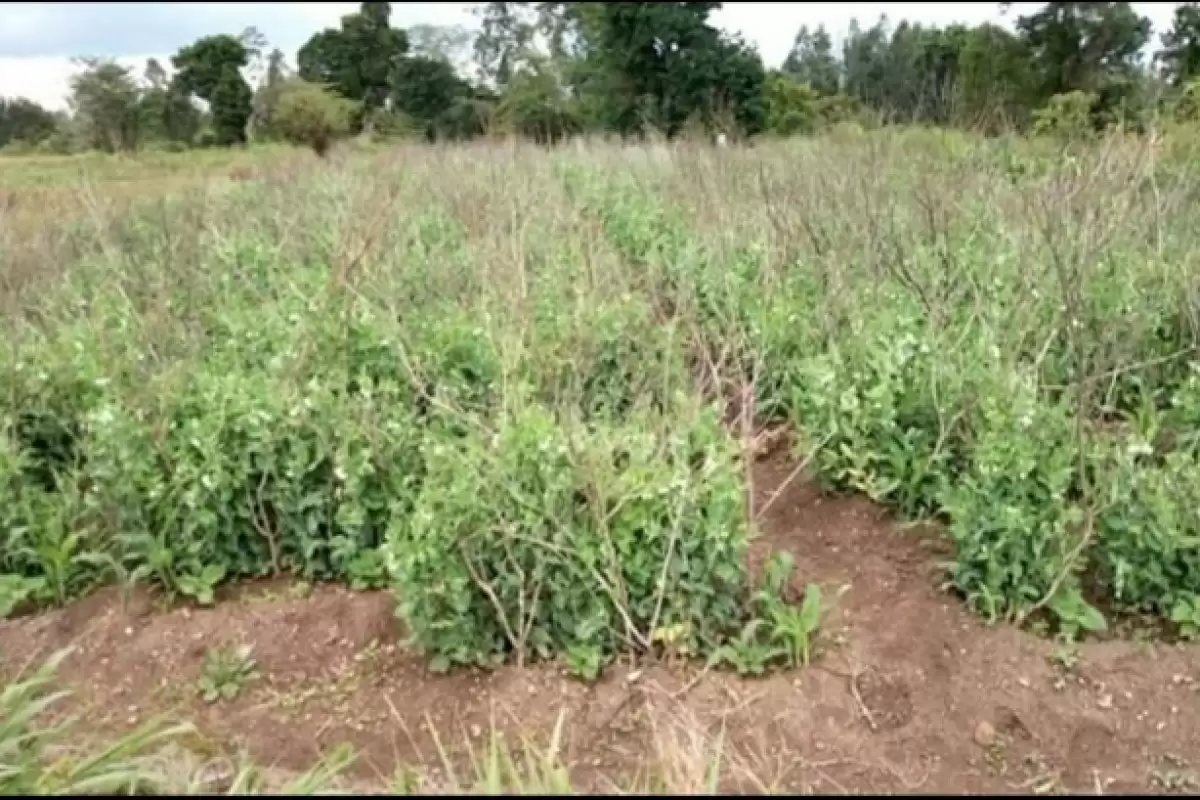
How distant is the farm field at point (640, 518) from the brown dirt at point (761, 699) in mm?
10

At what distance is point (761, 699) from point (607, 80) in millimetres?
14346

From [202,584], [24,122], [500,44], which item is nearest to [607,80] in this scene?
[500,44]

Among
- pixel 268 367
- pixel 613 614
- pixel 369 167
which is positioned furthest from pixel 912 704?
pixel 369 167

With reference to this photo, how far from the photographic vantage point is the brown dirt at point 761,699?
2.50 meters

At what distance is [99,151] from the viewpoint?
8.09 metres

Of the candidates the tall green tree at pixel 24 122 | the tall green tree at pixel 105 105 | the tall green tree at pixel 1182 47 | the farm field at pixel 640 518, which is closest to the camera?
the farm field at pixel 640 518

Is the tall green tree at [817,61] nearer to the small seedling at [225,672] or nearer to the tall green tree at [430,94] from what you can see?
the tall green tree at [430,94]

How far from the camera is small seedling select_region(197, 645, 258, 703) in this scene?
2.83 m

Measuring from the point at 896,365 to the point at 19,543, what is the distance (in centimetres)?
266

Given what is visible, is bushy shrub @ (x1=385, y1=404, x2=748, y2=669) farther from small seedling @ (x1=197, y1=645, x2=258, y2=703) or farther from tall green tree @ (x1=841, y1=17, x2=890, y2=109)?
tall green tree @ (x1=841, y1=17, x2=890, y2=109)

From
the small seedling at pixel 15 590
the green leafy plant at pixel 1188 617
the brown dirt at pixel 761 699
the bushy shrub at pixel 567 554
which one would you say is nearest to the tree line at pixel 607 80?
the green leafy plant at pixel 1188 617

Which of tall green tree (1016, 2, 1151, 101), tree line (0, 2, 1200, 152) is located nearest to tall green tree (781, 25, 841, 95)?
tree line (0, 2, 1200, 152)

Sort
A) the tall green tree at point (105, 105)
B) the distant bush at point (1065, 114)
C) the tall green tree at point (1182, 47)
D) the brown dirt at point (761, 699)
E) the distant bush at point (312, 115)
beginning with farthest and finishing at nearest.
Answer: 1. the distant bush at point (312, 115)
2. the tall green tree at point (105, 105)
3. the tall green tree at point (1182, 47)
4. the distant bush at point (1065, 114)
5. the brown dirt at point (761, 699)

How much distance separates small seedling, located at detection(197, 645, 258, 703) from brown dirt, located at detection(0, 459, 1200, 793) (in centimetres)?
3
